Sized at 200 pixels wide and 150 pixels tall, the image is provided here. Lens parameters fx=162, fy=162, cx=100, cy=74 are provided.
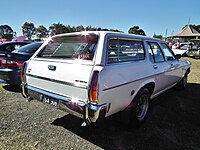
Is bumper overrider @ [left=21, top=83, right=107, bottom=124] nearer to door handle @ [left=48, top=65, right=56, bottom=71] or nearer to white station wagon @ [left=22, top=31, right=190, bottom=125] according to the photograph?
white station wagon @ [left=22, top=31, right=190, bottom=125]

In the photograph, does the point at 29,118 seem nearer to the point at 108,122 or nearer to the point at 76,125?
the point at 76,125

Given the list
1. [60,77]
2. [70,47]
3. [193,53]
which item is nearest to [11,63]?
[70,47]

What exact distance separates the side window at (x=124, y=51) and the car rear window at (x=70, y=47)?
35 cm

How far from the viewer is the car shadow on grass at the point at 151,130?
267cm

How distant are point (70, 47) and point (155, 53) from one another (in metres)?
1.91

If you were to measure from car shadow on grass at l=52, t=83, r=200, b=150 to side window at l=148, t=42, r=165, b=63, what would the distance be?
126 centimetres

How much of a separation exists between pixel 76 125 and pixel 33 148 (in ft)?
3.00

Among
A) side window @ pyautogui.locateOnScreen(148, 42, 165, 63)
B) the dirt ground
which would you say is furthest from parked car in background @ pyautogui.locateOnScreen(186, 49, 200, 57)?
side window @ pyautogui.locateOnScreen(148, 42, 165, 63)

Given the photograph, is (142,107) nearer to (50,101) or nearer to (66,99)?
(66,99)

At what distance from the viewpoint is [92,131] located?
2992 mm

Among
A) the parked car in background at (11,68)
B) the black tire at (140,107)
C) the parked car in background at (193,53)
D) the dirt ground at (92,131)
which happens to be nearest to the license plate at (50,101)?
the dirt ground at (92,131)

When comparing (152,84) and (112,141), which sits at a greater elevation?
(152,84)

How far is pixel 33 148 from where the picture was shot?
8.07 ft

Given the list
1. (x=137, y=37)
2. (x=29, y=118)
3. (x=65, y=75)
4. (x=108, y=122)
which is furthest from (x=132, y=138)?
(x=29, y=118)
